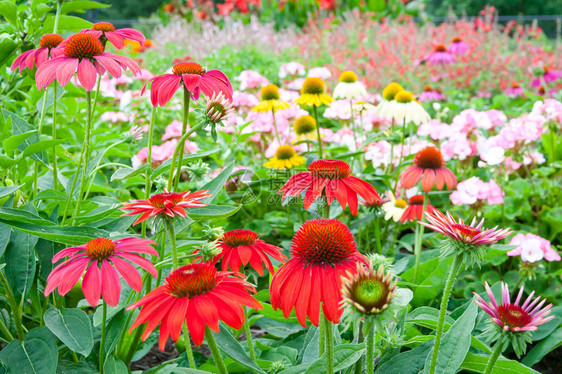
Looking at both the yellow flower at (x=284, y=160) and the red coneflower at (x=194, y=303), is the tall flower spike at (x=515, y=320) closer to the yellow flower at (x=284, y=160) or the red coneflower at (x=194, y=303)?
the red coneflower at (x=194, y=303)

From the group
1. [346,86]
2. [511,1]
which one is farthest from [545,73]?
[511,1]

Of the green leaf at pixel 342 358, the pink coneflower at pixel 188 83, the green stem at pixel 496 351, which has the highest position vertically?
the pink coneflower at pixel 188 83

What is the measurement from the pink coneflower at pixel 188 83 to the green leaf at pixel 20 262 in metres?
0.50

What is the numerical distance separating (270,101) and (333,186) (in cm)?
124

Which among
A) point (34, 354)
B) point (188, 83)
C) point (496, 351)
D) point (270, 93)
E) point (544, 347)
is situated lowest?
point (544, 347)

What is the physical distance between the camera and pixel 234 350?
3.18 ft

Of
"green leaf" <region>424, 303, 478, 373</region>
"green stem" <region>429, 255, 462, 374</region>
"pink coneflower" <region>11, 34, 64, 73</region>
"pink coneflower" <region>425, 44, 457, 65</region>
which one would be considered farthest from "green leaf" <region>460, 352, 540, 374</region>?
"pink coneflower" <region>425, 44, 457, 65</region>

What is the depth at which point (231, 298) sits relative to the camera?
0.82m

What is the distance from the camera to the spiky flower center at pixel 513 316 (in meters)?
0.81

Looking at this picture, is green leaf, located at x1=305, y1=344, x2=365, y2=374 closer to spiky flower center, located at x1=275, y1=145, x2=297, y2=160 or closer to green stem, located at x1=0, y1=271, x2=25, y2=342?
green stem, located at x1=0, y1=271, x2=25, y2=342

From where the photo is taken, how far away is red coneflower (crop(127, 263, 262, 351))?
77 centimetres

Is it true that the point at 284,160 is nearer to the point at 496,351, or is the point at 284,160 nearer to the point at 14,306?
the point at 14,306

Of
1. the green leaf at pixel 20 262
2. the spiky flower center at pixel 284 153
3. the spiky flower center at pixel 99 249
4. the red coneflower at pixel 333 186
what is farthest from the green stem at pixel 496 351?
the spiky flower center at pixel 284 153

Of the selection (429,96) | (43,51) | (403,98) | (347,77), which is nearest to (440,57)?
(429,96)
